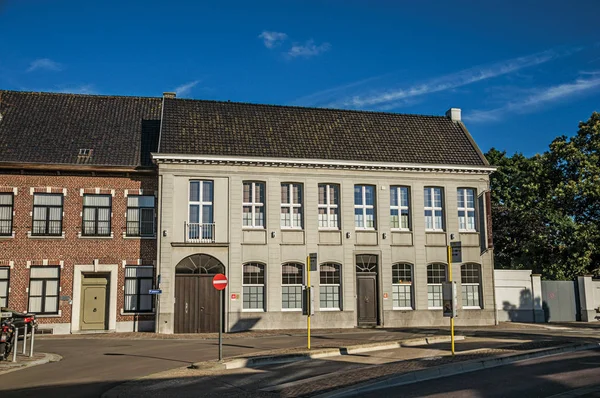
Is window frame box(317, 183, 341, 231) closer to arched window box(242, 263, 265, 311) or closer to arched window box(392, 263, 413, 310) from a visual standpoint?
arched window box(392, 263, 413, 310)

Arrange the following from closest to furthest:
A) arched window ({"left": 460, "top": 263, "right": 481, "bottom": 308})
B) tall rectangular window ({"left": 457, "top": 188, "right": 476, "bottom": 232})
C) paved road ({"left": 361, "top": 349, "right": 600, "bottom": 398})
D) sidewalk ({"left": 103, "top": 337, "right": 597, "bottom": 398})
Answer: paved road ({"left": 361, "top": 349, "right": 600, "bottom": 398}) → sidewalk ({"left": 103, "top": 337, "right": 597, "bottom": 398}) → arched window ({"left": 460, "top": 263, "right": 481, "bottom": 308}) → tall rectangular window ({"left": 457, "top": 188, "right": 476, "bottom": 232})

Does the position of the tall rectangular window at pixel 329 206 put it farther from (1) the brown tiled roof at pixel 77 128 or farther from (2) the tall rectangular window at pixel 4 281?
(2) the tall rectangular window at pixel 4 281

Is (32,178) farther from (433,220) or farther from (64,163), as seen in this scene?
(433,220)

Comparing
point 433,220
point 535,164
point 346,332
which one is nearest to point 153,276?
point 346,332

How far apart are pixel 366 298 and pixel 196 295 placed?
25.7 ft

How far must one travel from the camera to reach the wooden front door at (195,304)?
26250 mm

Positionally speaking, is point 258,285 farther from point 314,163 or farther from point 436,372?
point 436,372

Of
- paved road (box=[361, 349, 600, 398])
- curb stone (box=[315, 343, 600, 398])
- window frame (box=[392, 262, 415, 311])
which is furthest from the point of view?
window frame (box=[392, 262, 415, 311])

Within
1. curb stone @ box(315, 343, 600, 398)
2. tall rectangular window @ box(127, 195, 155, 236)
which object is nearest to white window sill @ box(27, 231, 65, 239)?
tall rectangular window @ box(127, 195, 155, 236)

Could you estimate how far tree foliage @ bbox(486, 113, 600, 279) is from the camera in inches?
1352

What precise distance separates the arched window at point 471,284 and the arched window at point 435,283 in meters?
1.01

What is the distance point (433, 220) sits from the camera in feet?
98.2

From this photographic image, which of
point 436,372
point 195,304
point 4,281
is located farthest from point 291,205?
point 436,372

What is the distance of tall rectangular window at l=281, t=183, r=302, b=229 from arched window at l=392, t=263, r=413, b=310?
514cm
